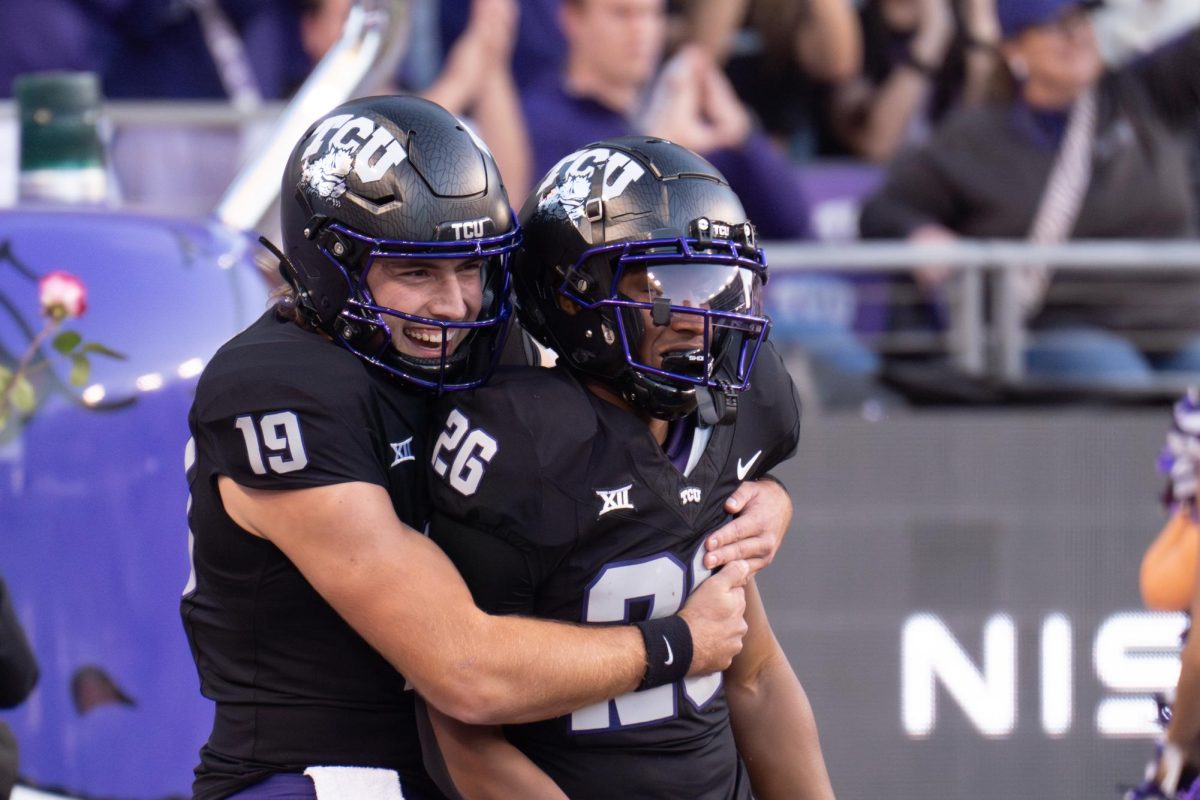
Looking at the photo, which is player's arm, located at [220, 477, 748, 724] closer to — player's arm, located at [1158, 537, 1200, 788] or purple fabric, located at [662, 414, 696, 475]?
purple fabric, located at [662, 414, 696, 475]

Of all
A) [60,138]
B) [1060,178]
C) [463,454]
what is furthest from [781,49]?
[463,454]

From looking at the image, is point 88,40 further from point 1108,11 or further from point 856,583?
point 1108,11

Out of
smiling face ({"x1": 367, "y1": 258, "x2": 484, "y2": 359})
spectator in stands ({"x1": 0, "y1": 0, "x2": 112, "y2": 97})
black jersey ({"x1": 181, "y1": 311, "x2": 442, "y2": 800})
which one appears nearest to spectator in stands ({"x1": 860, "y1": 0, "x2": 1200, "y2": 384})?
spectator in stands ({"x1": 0, "y1": 0, "x2": 112, "y2": 97})

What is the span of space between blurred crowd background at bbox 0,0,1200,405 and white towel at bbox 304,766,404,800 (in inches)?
118

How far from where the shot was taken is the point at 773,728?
2660 millimetres

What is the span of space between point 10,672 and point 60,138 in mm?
1438

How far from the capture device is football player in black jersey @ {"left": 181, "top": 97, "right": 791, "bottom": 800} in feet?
7.30

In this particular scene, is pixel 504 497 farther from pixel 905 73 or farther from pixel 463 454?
pixel 905 73

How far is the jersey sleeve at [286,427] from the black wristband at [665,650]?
41cm

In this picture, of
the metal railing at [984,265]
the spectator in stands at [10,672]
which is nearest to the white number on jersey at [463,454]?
the spectator in stands at [10,672]

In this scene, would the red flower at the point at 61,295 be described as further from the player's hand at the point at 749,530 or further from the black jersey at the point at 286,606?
the player's hand at the point at 749,530

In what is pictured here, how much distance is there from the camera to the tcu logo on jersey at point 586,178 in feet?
7.97

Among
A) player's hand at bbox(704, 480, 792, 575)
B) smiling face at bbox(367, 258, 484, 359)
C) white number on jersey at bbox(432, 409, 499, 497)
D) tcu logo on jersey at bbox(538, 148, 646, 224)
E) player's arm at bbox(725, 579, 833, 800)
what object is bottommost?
player's arm at bbox(725, 579, 833, 800)

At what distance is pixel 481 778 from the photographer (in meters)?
2.29
